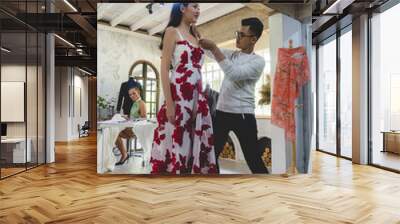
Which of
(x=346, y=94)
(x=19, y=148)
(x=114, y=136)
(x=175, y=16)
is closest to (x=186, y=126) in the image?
(x=114, y=136)

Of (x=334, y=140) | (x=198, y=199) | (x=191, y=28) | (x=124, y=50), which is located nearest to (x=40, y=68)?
(x=124, y=50)

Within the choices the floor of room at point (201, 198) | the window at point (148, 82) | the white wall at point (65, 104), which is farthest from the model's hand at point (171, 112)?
the white wall at point (65, 104)

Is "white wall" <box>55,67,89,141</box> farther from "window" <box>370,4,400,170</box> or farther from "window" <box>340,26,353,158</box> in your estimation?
"window" <box>370,4,400,170</box>

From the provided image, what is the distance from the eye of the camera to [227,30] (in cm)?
596

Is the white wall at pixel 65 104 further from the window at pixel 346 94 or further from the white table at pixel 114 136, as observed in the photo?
the window at pixel 346 94

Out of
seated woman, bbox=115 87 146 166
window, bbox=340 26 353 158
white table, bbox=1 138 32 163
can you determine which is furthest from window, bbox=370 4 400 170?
white table, bbox=1 138 32 163

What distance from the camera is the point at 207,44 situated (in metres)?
6.00

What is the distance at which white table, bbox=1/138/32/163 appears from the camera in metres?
6.57

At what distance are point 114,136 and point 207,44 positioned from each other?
214 cm

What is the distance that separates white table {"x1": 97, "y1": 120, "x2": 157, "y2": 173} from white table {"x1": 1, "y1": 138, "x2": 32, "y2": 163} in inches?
69.8

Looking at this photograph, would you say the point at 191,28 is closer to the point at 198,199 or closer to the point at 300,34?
the point at 300,34

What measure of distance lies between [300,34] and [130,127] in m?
3.22

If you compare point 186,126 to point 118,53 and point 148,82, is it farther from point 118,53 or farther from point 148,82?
point 118,53

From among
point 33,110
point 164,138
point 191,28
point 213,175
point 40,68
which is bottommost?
point 213,175
